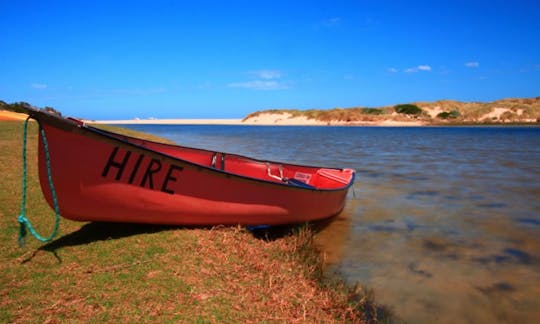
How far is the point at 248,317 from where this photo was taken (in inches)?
147

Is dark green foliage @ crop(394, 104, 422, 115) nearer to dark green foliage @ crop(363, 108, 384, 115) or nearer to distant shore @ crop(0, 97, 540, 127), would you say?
distant shore @ crop(0, 97, 540, 127)

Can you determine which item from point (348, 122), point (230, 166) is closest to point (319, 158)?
point (230, 166)

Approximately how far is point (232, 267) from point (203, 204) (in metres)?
1.34

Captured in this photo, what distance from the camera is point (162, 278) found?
14.0ft

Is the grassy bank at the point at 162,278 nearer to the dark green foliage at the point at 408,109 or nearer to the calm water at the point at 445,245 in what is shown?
the calm water at the point at 445,245

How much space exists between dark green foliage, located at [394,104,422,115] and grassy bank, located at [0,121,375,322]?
76.3 meters

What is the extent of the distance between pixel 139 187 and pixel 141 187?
3 cm

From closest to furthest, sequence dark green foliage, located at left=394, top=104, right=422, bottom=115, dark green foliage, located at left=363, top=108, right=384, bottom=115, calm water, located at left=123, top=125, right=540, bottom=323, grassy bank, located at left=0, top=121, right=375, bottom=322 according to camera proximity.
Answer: grassy bank, located at left=0, top=121, right=375, bottom=322
calm water, located at left=123, top=125, right=540, bottom=323
dark green foliage, located at left=394, top=104, right=422, bottom=115
dark green foliage, located at left=363, top=108, right=384, bottom=115

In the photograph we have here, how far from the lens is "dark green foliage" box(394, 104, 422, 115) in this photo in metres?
75.8

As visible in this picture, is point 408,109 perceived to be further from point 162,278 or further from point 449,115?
point 162,278

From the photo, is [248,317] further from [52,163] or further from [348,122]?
[348,122]

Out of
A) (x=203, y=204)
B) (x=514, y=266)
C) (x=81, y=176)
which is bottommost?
(x=514, y=266)

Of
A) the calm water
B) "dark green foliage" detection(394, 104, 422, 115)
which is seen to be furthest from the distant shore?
the calm water

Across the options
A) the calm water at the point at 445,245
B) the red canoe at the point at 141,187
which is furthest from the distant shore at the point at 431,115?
the red canoe at the point at 141,187
